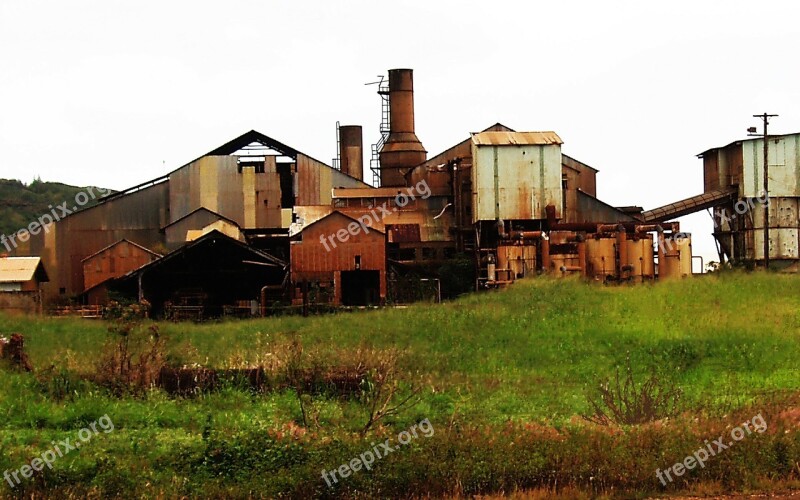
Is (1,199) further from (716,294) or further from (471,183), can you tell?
(716,294)

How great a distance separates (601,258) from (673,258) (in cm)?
249

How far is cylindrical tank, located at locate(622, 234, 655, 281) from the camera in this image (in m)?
39.5

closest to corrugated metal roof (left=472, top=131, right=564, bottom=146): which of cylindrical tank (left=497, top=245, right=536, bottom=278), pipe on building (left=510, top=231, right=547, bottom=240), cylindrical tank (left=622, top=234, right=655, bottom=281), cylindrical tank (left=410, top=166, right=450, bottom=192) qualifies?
pipe on building (left=510, top=231, right=547, bottom=240)

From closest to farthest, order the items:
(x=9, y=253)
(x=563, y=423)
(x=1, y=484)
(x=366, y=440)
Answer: (x=1, y=484) < (x=366, y=440) < (x=563, y=423) < (x=9, y=253)

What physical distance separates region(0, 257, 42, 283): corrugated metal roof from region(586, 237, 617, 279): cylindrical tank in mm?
19503

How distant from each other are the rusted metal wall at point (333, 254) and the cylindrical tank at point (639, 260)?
8264mm

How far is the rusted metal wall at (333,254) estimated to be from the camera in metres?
39.7

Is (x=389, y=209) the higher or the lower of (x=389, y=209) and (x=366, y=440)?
the higher

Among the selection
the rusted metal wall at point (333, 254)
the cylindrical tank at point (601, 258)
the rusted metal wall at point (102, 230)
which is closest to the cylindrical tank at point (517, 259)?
the cylindrical tank at point (601, 258)

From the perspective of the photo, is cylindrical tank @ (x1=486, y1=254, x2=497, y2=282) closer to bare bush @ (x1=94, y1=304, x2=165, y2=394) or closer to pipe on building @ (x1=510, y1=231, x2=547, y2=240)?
pipe on building @ (x1=510, y1=231, x2=547, y2=240)

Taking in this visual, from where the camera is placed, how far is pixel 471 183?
155 ft

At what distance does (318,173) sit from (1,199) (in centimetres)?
5410

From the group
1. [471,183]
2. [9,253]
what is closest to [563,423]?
[471,183]

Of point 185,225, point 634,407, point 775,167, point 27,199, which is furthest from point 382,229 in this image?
point 27,199
